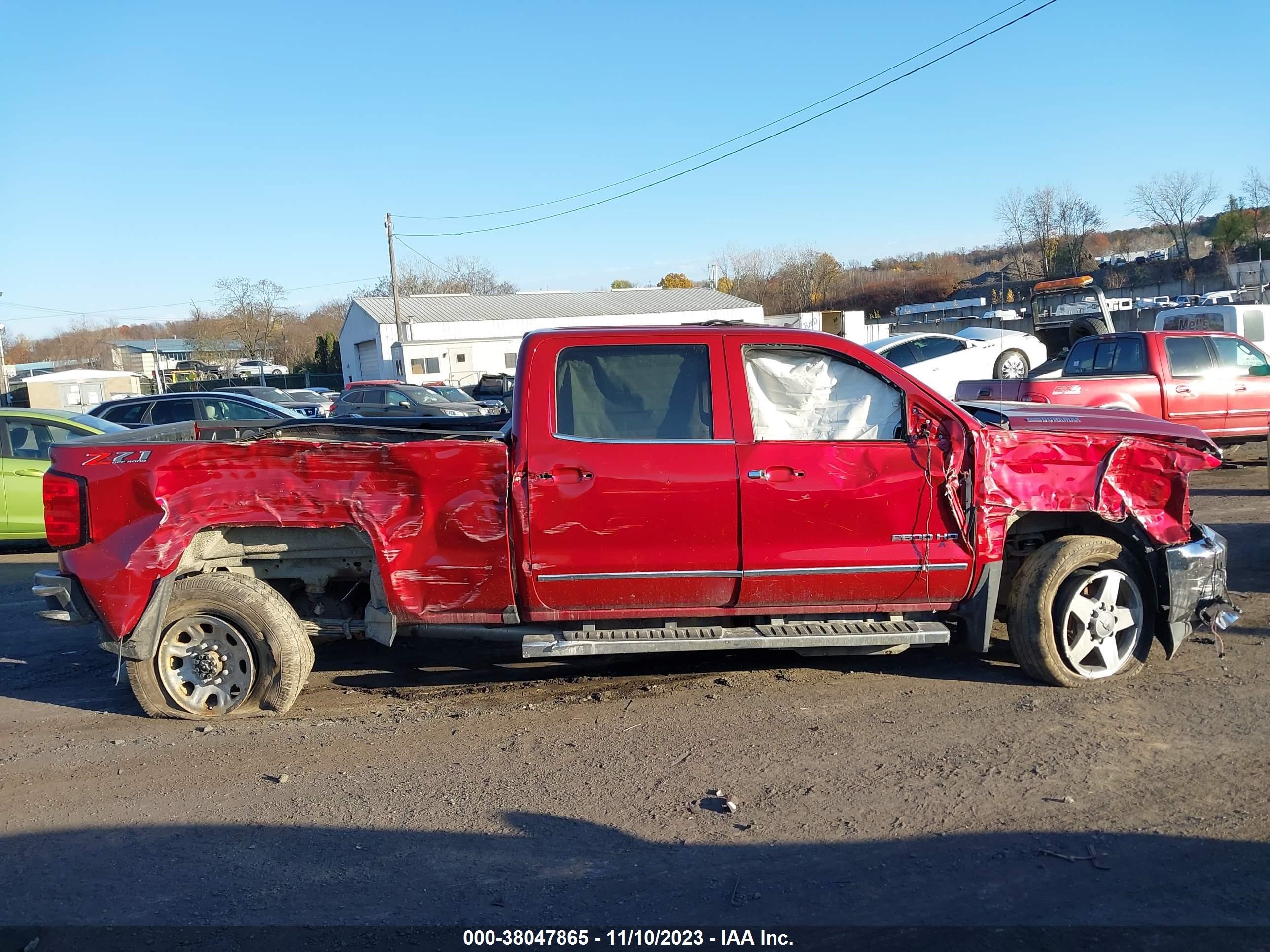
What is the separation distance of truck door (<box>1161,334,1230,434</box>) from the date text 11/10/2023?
424 inches

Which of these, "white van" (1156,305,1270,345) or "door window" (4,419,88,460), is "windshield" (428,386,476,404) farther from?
"white van" (1156,305,1270,345)

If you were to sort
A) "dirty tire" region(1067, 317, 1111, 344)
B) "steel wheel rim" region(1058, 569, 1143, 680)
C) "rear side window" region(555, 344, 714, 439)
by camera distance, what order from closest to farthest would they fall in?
1. "rear side window" region(555, 344, 714, 439)
2. "steel wheel rim" region(1058, 569, 1143, 680)
3. "dirty tire" region(1067, 317, 1111, 344)

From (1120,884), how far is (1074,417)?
2.96 metres

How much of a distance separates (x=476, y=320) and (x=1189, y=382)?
42.3 m

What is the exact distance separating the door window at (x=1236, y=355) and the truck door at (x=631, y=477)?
979 cm

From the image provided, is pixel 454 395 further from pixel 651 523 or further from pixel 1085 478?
pixel 1085 478

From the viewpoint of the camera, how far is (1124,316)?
35250 millimetres

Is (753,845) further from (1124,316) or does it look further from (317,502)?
(1124,316)

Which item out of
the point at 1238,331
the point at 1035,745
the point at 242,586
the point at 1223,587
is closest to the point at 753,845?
the point at 1035,745

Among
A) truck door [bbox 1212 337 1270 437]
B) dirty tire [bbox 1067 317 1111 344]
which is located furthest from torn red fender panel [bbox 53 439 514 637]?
dirty tire [bbox 1067 317 1111 344]

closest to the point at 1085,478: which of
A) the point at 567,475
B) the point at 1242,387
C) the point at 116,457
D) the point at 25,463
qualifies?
the point at 567,475

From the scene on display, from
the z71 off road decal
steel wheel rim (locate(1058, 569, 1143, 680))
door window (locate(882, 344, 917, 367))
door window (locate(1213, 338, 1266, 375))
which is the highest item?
door window (locate(882, 344, 917, 367))

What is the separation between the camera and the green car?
10.1 m

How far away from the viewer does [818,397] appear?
17.2ft
